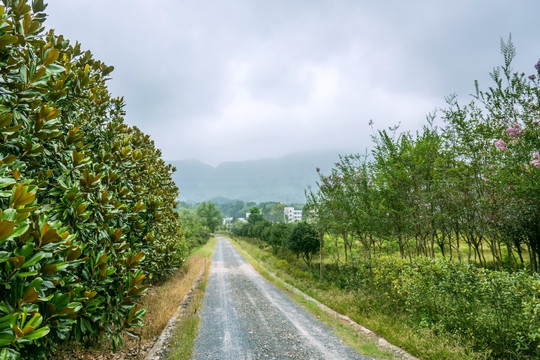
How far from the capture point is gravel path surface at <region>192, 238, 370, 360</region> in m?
6.38

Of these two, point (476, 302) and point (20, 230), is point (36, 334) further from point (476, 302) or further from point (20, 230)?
point (476, 302)

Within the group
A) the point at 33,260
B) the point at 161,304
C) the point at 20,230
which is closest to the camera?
the point at 20,230

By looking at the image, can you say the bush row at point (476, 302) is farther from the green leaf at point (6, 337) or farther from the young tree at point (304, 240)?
the young tree at point (304, 240)

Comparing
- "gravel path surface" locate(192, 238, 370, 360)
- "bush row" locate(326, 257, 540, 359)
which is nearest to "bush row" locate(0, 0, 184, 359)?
"gravel path surface" locate(192, 238, 370, 360)

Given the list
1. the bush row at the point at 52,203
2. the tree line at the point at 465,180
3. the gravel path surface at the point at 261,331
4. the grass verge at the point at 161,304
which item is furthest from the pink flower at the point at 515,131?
the grass verge at the point at 161,304

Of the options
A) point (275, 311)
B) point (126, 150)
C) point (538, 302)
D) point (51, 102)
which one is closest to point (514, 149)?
point (538, 302)

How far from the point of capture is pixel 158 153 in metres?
13.1

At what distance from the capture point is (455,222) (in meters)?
11.0

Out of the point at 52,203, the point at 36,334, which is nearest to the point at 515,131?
the point at 36,334

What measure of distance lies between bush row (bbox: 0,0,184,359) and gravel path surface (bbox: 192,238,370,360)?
3.13 meters

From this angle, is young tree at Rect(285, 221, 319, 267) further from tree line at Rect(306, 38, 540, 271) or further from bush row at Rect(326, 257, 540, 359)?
bush row at Rect(326, 257, 540, 359)

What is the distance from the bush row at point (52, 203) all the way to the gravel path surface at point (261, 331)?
10.3 ft

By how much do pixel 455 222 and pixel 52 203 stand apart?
13183 mm

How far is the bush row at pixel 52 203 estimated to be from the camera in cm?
252
